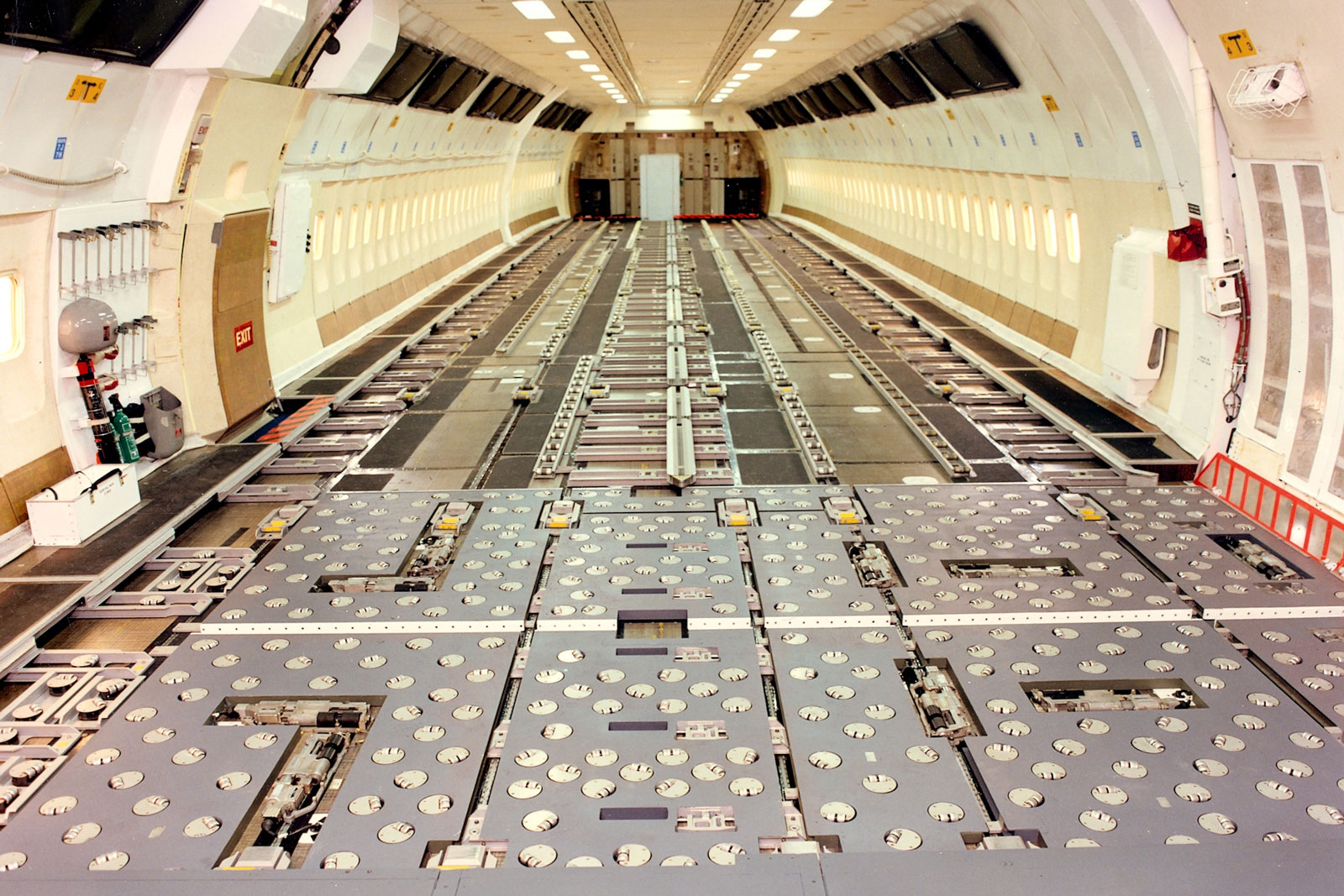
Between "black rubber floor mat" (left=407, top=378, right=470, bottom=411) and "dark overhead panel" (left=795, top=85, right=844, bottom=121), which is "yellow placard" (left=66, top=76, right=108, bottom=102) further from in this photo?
"dark overhead panel" (left=795, top=85, right=844, bottom=121)

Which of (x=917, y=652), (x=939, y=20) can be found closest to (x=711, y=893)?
(x=917, y=652)

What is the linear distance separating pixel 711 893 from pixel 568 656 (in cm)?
190

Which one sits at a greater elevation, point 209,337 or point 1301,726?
point 209,337

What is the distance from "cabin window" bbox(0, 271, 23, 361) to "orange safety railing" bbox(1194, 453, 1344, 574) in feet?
31.2

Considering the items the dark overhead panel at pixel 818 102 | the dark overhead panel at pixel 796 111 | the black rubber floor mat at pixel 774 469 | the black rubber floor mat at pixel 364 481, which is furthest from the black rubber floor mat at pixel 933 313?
the black rubber floor mat at pixel 364 481

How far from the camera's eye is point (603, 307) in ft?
59.3

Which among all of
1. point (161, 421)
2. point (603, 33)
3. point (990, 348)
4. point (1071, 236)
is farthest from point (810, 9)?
point (161, 421)

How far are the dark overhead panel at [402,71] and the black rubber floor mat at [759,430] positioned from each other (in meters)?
6.56

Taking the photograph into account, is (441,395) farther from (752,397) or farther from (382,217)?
(382,217)

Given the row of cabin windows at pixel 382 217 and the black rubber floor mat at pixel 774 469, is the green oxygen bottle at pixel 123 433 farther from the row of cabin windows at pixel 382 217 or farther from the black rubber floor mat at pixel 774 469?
the row of cabin windows at pixel 382 217

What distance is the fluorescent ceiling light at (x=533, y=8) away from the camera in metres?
10.9

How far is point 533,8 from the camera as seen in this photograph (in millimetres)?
11414

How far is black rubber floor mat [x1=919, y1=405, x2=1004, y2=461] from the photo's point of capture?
9336mm

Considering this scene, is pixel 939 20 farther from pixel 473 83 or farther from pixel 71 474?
pixel 71 474
